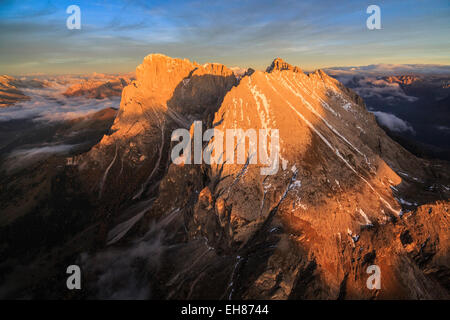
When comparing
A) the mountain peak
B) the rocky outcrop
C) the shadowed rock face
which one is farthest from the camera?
the mountain peak

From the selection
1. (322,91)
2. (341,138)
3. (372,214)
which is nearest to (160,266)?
(372,214)

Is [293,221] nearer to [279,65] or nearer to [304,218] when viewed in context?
[304,218]

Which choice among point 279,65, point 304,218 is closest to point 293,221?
point 304,218

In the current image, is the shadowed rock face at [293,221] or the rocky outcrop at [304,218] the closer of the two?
the rocky outcrop at [304,218]

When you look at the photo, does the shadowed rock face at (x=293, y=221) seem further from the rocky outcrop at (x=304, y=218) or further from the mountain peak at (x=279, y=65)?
the mountain peak at (x=279, y=65)

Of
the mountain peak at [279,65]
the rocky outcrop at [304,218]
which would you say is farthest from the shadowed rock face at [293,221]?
the mountain peak at [279,65]

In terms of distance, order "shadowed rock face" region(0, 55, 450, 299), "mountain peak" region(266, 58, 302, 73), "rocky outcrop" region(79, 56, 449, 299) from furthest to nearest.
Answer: "mountain peak" region(266, 58, 302, 73)
"shadowed rock face" region(0, 55, 450, 299)
"rocky outcrop" region(79, 56, 449, 299)

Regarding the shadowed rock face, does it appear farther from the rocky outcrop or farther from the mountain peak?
the mountain peak

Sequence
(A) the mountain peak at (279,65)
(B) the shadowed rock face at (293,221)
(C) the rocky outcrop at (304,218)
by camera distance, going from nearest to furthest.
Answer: (C) the rocky outcrop at (304,218) → (B) the shadowed rock face at (293,221) → (A) the mountain peak at (279,65)

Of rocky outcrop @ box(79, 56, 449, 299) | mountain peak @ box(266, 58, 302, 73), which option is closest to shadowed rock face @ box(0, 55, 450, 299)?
rocky outcrop @ box(79, 56, 449, 299)
